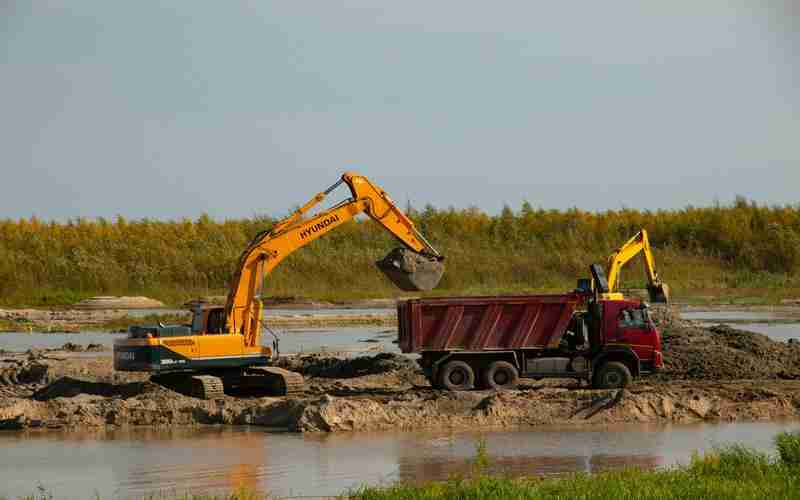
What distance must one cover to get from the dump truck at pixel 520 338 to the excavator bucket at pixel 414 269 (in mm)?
726

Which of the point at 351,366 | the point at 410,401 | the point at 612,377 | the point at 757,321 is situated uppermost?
the point at 757,321

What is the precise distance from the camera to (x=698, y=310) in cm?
5134

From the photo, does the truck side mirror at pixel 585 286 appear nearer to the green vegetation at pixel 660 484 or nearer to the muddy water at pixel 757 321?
the green vegetation at pixel 660 484

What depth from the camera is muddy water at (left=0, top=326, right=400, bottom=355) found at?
35.5m

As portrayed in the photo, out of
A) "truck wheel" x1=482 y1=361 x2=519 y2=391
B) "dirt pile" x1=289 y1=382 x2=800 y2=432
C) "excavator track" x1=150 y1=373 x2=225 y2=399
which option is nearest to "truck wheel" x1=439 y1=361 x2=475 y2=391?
"truck wheel" x1=482 y1=361 x2=519 y2=391

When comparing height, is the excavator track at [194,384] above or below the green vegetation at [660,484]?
above

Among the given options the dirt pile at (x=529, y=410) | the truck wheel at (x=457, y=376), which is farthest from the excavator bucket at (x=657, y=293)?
the dirt pile at (x=529, y=410)

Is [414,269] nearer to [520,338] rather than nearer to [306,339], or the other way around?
[520,338]

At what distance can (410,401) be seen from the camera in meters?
22.9

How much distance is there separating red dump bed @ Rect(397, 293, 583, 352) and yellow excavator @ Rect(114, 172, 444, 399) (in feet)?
3.30

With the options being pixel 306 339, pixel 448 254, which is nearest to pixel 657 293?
pixel 306 339

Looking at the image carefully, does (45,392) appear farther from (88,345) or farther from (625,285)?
(625,285)

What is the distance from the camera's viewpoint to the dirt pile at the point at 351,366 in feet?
94.6

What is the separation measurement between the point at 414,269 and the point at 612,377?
4.37 meters
